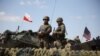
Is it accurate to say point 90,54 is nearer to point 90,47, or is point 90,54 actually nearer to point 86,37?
point 90,47

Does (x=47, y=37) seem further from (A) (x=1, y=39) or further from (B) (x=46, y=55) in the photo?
(A) (x=1, y=39)

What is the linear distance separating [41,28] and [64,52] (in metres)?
2.82

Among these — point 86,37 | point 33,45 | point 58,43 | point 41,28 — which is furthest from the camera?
point 86,37

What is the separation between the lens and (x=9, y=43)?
474 inches

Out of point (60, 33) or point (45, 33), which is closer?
point (60, 33)

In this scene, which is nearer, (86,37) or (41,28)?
(41,28)

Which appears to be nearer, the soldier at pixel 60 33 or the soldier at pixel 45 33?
the soldier at pixel 60 33

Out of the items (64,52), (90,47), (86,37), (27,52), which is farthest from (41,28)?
(86,37)

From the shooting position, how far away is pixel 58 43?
7.89 meters

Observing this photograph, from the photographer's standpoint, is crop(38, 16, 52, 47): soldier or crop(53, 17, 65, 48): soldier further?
crop(38, 16, 52, 47): soldier

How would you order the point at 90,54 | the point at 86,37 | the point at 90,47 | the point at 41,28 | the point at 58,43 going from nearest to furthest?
the point at 90,54, the point at 58,43, the point at 41,28, the point at 90,47, the point at 86,37

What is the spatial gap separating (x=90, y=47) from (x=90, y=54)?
621 cm

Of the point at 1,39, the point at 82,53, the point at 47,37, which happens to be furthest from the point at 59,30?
the point at 1,39

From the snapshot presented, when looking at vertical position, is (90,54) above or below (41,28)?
below
